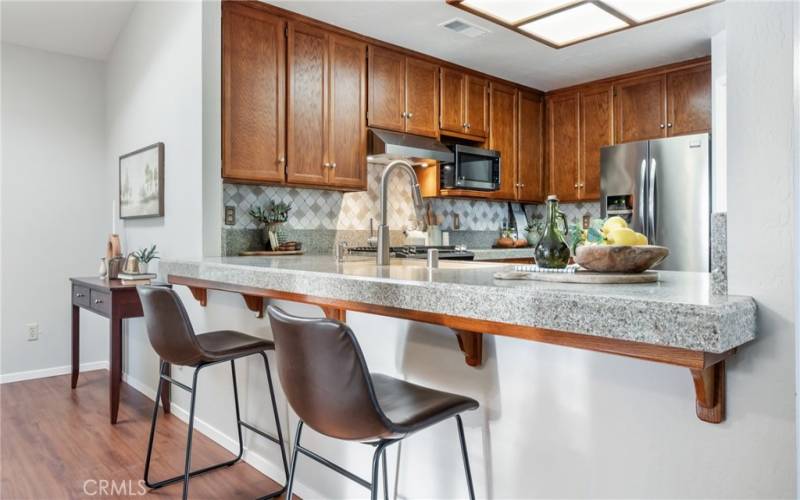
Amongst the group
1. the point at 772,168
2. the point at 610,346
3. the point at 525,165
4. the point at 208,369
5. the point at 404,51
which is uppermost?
the point at 404,51

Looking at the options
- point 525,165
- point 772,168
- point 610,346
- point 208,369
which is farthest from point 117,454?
point 525,165

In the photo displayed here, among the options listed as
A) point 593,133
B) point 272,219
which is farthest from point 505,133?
point 272,219

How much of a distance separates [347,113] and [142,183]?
1.45 meters

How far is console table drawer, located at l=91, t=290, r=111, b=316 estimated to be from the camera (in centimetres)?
321

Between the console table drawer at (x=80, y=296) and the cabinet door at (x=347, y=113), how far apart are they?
69.1 inches

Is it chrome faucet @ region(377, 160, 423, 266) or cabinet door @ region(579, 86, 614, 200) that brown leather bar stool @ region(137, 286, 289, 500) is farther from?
cabinet door @ region(579, 86, 614, 200)

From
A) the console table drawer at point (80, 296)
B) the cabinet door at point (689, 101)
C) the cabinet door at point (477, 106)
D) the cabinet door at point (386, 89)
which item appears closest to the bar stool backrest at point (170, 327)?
the console table drawer at point (80, 296)

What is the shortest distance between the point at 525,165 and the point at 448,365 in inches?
140

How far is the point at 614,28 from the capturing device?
2.93 m

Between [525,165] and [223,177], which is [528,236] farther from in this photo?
[223,177]

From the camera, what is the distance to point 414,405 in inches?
53.7

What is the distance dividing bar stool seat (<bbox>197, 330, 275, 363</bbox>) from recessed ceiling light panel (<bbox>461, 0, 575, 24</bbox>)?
1.87 meters

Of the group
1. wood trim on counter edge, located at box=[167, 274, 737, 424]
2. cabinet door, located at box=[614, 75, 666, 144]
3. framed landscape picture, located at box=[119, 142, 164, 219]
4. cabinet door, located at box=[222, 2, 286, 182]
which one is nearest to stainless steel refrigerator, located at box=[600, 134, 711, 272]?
cabinet door, located at box=[614, 75, 666, 144]

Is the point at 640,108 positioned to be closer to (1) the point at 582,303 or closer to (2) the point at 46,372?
(1) the point at 582,303
